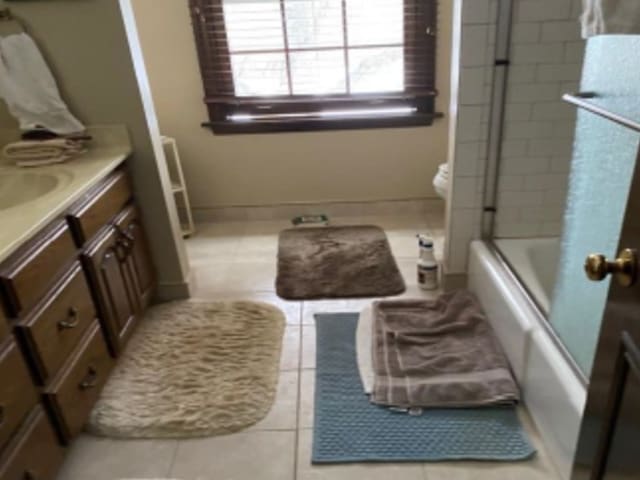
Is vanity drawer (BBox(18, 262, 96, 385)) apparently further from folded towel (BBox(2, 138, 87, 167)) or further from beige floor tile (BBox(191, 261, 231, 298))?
beige floor tile (BBox(191, 261, 231, 298))

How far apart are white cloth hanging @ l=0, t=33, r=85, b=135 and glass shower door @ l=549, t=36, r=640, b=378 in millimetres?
1800

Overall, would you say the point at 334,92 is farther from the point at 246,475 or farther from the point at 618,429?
the point at 618,429

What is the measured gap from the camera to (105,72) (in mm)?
1827

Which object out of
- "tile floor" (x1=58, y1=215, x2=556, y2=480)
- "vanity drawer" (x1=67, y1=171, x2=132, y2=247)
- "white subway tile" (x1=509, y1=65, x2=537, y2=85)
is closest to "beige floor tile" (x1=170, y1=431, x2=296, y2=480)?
"tile floor" (x1=58, y1=215, x2=556, y2=480)

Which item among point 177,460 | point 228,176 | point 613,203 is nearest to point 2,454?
point 177,460

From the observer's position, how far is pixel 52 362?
1.30 metres

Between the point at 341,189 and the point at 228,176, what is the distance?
75 centimetres

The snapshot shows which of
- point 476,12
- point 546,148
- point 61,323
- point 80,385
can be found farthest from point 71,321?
point 546,148

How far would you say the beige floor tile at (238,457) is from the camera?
4.61 ft

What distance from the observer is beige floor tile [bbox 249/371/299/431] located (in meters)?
1.56

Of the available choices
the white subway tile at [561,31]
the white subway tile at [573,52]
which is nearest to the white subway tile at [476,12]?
the white subway tile at [561,31]

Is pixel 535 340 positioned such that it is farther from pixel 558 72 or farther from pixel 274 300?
pixel 274 300

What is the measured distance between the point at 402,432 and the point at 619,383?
878mm

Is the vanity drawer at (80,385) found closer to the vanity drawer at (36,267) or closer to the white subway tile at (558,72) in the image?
the vanity drawer at (36,267)
